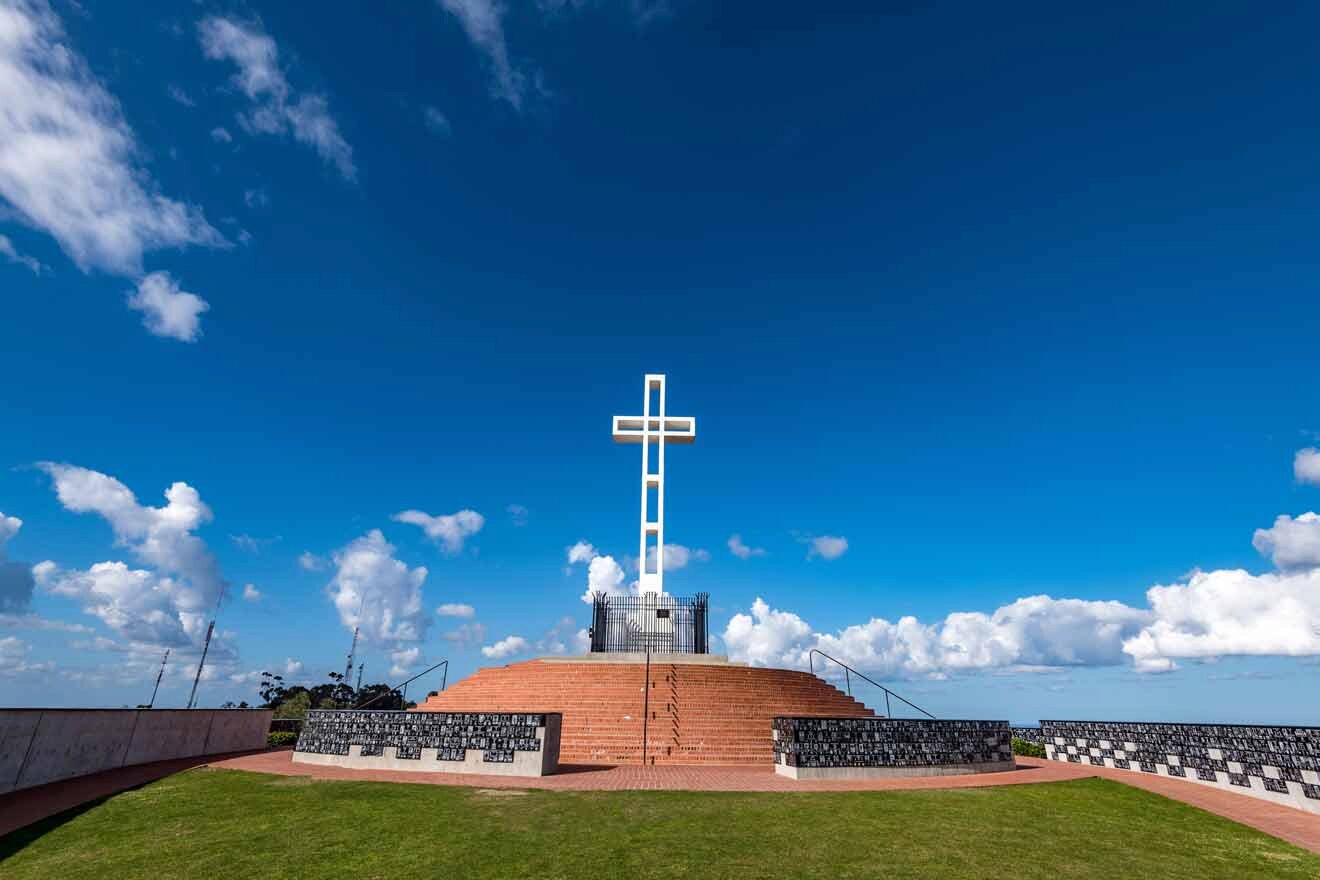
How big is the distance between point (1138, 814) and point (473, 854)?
1082 centimetres

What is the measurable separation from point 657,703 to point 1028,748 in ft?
41.3

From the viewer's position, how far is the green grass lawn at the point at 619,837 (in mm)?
7176

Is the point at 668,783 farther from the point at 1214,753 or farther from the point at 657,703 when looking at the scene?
the point at 1214,753

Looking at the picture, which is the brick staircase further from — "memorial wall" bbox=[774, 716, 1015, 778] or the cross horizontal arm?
the cross horizontal arm

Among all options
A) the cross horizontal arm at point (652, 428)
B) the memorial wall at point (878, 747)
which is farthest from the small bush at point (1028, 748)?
the cross horizontal arm at point (652, 428)

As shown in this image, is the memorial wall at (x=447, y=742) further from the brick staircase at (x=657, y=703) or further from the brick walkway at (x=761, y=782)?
the brick staircase at (x=657, y=703)

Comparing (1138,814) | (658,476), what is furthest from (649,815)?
(658,476)

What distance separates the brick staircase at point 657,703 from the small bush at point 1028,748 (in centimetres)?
523

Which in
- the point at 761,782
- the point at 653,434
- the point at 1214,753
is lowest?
the point at 761,782

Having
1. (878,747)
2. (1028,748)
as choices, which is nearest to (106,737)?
(878,747)

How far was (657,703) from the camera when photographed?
17.8 metres

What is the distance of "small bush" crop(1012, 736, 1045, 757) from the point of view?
2056cm

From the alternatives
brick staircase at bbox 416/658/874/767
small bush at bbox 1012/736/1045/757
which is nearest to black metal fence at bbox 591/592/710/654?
brick staircase at bbox 416/658/874/767

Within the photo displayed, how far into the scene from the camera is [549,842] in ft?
25.9
